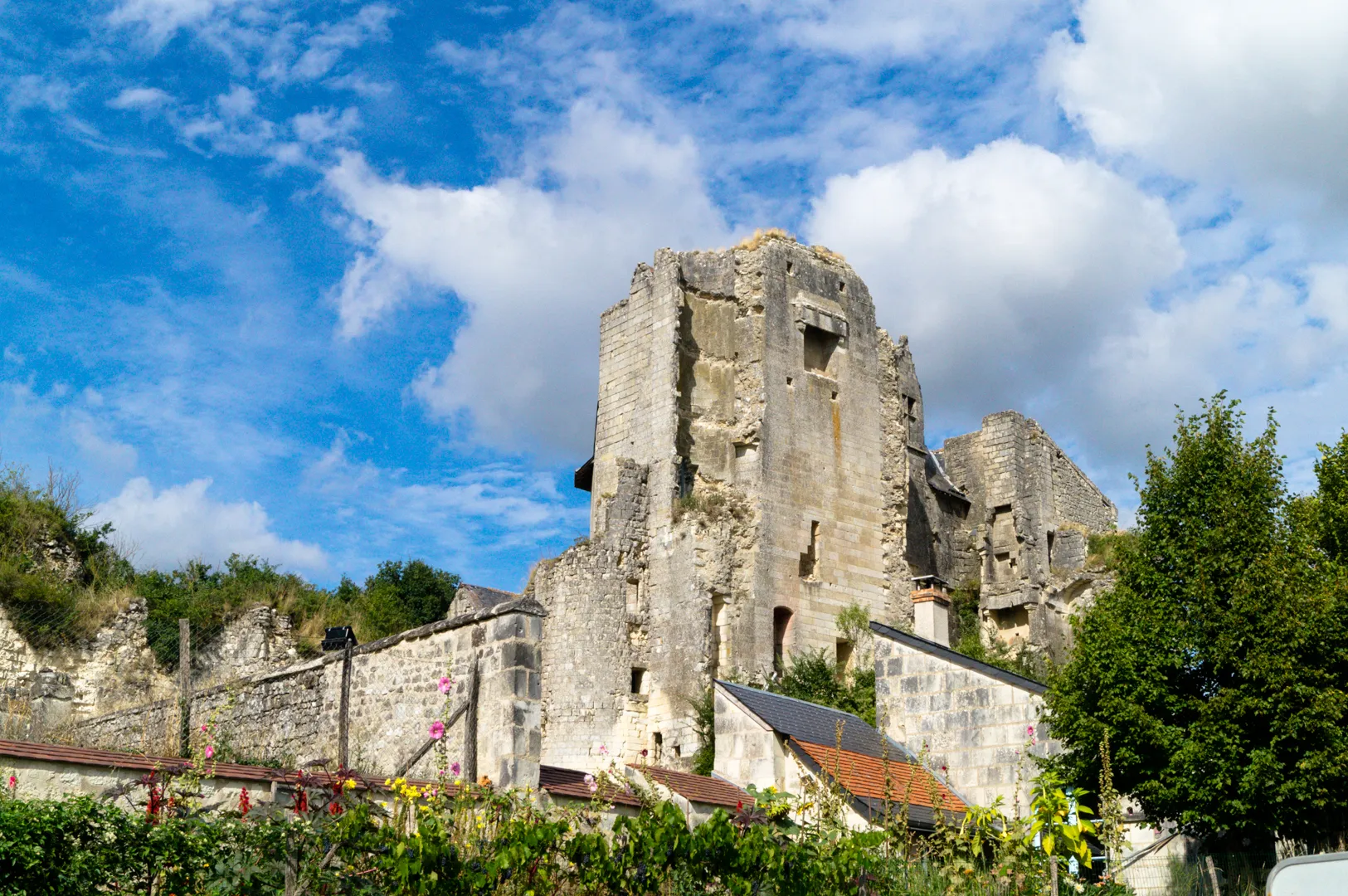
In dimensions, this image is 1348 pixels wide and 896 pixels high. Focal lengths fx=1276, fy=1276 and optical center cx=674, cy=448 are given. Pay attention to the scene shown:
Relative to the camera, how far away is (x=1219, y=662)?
41.5ft

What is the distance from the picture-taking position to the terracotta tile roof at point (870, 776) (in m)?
12.9

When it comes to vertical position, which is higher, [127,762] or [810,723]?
[810,723]

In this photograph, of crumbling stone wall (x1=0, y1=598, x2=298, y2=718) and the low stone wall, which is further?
crumbling stone wall (x1=0, y1=598, x2=298, y2=718)

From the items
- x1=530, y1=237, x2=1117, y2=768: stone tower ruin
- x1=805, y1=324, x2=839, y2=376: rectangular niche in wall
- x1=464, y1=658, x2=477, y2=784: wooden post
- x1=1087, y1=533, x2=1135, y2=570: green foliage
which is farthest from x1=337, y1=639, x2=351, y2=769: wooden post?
x1=1087, y1=533, x2=1135, y2=570: green foliage

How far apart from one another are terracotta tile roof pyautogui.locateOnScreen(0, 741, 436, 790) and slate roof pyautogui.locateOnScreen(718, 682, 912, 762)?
20.5 ft

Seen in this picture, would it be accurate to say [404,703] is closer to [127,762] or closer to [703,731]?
[127,762]

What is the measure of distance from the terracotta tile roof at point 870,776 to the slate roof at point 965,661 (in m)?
1.39

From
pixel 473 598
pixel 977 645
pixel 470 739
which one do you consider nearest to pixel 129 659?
pixel 473 598

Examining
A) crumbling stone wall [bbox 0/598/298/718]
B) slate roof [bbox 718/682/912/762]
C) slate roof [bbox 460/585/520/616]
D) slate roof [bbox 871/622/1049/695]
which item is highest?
slate roof [bbox 460/585/520/616]

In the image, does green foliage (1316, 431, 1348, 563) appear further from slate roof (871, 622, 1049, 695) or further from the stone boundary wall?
the stone boundary wall

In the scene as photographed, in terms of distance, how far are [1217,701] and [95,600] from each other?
17.5 meters

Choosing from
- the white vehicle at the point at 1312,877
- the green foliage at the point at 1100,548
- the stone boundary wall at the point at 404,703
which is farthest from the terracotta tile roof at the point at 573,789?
the green foliage at the point at 1100,548

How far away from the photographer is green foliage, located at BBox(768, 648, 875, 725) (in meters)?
19.5

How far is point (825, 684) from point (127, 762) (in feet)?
49.5
